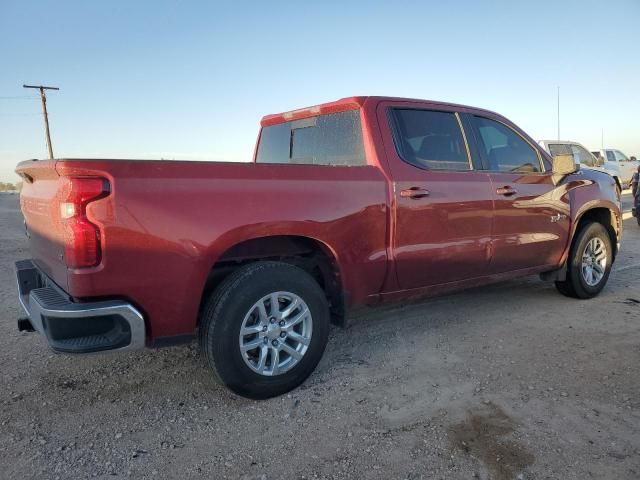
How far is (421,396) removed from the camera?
306cm

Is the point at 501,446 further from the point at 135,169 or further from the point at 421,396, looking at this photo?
the point at 135,169

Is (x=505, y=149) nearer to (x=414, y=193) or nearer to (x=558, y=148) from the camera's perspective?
(x=414, y=193)

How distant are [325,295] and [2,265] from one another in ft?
19.5

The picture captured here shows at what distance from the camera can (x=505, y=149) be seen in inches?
177

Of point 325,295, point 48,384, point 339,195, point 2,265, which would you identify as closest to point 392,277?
point 325,295

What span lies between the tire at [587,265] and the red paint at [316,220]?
33cm

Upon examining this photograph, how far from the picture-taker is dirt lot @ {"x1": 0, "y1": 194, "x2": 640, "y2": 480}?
7.84 feet

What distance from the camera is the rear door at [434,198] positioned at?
3.58m

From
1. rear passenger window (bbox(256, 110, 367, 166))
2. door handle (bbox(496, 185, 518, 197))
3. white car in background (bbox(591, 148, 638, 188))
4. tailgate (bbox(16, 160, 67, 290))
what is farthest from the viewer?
white car in background (bbox(591, 148, 638, 188))

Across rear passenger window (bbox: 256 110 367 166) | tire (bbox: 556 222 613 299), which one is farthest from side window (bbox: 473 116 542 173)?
rear passenger window (bbox: 256 110 367 166)

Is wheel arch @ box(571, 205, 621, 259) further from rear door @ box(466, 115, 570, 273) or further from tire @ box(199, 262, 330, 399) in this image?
tire @ box(199, 262, 330, 399)

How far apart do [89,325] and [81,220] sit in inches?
21.8

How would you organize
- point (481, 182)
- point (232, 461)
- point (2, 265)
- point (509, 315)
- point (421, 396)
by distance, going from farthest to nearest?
1. point (2, 265)
2. point (509, 315)
3. point (481, 182)
4. point (421, 396)
5. point (232, 461)

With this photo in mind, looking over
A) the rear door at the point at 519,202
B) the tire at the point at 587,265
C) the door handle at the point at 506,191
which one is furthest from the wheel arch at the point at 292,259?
the tire at the point at 587,265
